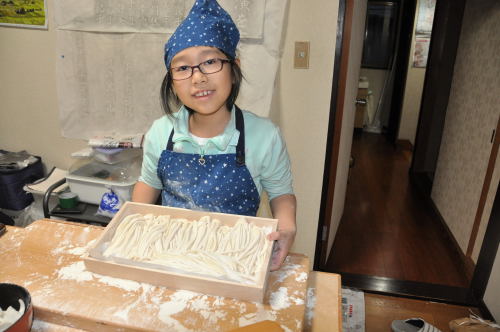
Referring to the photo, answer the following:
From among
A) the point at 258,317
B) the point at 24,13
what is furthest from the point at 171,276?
the point at 24,13

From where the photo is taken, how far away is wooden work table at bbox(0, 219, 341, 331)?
705mm

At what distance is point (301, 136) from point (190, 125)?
3.19 feet

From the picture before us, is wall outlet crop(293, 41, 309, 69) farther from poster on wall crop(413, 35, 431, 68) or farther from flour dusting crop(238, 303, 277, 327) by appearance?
poster on wall crop(413, 35, 431, 68)

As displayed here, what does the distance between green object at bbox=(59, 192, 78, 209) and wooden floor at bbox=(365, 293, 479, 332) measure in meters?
1.73

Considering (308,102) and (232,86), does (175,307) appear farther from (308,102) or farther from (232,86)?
(308,102)

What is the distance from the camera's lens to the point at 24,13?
213cm

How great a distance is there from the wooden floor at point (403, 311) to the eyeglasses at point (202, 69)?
1641mm

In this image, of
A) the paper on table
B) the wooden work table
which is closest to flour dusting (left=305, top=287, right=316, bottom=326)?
the wooden work table

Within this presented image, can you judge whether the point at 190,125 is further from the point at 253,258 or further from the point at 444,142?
the point at 444,142

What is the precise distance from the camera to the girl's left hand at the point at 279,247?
841 millimetres

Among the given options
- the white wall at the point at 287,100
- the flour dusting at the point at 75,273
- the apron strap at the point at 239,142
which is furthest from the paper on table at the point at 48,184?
the flour dusting at the point at 75,273

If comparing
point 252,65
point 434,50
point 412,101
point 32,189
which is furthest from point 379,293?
point 412,101

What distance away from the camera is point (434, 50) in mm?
3500

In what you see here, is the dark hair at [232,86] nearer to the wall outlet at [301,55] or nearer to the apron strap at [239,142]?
the apron strap at [239,142]
